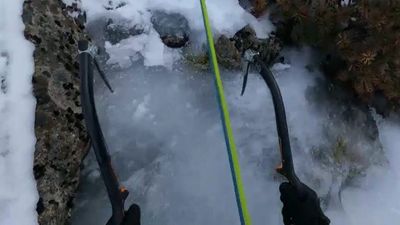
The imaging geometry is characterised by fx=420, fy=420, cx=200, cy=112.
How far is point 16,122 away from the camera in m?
2.51

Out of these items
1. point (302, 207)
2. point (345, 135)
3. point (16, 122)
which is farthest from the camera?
point (345, 135)

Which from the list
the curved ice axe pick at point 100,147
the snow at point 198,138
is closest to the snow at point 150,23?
the snow at point 198,138

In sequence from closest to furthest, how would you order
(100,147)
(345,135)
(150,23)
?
(100,147) → (345,135) → (150,23)

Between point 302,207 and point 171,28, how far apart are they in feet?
6.51

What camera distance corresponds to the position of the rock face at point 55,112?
248 cm

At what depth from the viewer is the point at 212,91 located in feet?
11.4

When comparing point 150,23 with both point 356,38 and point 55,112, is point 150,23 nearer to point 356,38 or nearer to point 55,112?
point 55,112

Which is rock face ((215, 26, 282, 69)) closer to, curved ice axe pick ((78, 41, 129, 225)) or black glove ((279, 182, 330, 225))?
black glove ((279, 182, 330, 225))

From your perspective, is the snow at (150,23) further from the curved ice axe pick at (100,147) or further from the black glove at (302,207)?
the black glove at (302,207)

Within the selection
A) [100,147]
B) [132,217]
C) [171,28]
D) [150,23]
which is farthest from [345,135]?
[100,147]

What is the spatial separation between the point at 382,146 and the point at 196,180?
1762mm

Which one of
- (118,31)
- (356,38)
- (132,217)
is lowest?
(132,217)

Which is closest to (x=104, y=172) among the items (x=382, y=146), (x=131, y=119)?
(x=131, y=119)

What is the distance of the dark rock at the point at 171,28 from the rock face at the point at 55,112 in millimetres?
792
